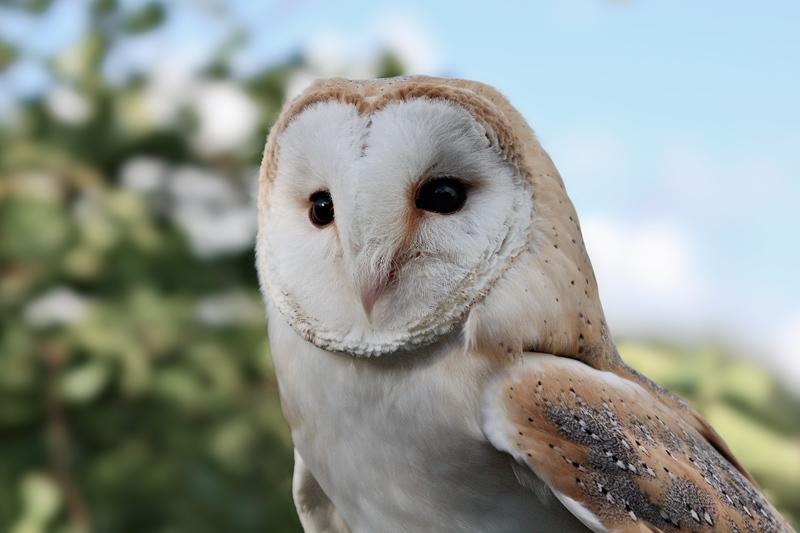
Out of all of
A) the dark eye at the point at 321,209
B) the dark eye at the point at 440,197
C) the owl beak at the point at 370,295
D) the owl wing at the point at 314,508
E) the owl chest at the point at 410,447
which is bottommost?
the owl wing at the point at 314,508

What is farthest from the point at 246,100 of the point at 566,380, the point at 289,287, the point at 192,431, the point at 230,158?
the point at 566,380

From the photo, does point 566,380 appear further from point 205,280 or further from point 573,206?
point 205,280

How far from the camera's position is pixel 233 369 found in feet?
6.04

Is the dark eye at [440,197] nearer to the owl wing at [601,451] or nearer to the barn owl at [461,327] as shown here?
the barn owl at [461,327]

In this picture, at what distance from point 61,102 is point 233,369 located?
38.0 inches

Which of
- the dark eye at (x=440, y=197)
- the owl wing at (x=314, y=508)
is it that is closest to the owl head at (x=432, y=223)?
the dark eye at (x=440, y=197)

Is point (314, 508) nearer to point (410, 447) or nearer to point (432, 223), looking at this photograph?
point (410, 447)

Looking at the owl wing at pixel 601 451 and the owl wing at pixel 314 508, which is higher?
the owl wing at pixel 601 451

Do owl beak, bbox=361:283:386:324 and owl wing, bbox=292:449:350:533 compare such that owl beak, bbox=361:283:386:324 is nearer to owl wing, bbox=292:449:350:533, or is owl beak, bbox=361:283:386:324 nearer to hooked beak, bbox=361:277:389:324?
hooked beak, bbox=361:277:389:324

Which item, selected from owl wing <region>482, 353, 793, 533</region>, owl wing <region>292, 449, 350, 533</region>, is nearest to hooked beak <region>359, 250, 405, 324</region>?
owl wing <region>482, 353, 793, 533</region>

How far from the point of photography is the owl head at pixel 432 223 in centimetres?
65

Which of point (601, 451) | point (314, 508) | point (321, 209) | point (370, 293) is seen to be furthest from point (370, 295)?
point (314, 508)

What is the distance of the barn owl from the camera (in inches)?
25.0

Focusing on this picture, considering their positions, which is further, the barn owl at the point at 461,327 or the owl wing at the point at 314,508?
the owl wing at the point at 314,508
